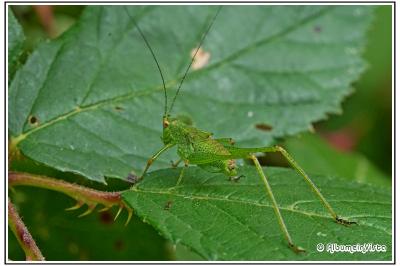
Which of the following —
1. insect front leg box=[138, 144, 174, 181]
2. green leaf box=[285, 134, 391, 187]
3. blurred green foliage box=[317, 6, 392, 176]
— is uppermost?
blurred green foliage box=[317, 6, 392, 176]

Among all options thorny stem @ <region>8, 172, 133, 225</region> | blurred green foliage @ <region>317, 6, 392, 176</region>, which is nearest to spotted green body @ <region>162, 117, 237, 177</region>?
thorny stem @ <region>8, 172, 133, 225</region>

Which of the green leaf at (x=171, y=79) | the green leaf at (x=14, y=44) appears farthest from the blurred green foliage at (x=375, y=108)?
the green leaf at (x=14, y=44)

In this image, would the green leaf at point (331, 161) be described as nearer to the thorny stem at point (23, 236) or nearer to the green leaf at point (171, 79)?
the green leaf at point (171, 79)

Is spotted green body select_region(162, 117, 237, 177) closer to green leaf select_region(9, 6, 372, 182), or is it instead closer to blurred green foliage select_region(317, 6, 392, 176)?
green leaf select_region(9, 6, 372, 182)

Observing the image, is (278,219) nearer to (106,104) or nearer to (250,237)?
(250,237)

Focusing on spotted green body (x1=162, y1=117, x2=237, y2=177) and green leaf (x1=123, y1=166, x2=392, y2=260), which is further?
spotted green body (x1=162, y1=117, x2=237, y2=177)

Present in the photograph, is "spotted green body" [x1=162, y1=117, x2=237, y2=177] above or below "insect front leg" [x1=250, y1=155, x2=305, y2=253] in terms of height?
above
